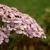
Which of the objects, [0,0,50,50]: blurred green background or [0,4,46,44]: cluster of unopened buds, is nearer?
[0,4,46,44]: cluster of unopened buds

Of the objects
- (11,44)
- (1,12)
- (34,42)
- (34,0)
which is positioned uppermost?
(34,0)

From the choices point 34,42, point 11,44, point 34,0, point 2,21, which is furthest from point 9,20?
point 34,0

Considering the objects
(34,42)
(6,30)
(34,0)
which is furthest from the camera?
(34,0)

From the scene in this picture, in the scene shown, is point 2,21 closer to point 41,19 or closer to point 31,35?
point 31,35

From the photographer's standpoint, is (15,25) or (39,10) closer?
(15,25)

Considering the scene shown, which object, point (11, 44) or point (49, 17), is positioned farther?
point (49, 17)

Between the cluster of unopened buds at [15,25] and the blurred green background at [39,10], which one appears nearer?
the cluster of unopened buds at [15,25]

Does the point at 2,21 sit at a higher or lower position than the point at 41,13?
lower

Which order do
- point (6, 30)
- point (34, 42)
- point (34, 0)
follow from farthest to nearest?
point (34, 0) < point (34, 42) < point (6, 30)

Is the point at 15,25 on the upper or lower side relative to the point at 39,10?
lower

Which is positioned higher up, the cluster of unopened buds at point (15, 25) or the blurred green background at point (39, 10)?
the blurred green background at point (39, 10)

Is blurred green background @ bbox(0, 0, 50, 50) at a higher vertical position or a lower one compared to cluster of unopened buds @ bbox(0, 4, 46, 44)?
higher
